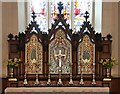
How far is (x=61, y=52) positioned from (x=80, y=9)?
180cm

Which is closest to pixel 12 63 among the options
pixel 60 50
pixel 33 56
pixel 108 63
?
pixel 33 56

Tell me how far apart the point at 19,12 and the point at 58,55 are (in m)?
1.62

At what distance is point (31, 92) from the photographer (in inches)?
278

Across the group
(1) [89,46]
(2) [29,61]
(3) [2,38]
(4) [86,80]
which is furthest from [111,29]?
(3) [2,38]

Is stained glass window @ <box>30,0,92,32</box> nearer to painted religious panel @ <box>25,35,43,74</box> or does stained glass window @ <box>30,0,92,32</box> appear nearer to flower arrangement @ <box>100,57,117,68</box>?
painted religious panel @ <box>25,35,43,74</box>

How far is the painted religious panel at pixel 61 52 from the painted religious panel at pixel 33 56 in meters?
0.25

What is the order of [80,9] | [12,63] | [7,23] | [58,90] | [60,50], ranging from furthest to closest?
[80,9], [7,23], [60,50], [12,63], [58,90]

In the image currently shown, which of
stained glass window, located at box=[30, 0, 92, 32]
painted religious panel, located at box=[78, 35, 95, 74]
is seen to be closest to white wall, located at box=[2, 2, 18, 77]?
stained glass window, located at box=[30, 0, 92, 32]

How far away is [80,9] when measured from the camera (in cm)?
911

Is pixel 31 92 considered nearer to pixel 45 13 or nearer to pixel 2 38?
pixel 2 38

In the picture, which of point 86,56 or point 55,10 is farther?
point 55,10

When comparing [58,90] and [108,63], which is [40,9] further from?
[58,90]

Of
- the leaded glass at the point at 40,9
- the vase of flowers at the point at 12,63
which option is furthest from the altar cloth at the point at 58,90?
the leaded glass at the point at 40,9

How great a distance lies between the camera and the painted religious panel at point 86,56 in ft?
25.6
